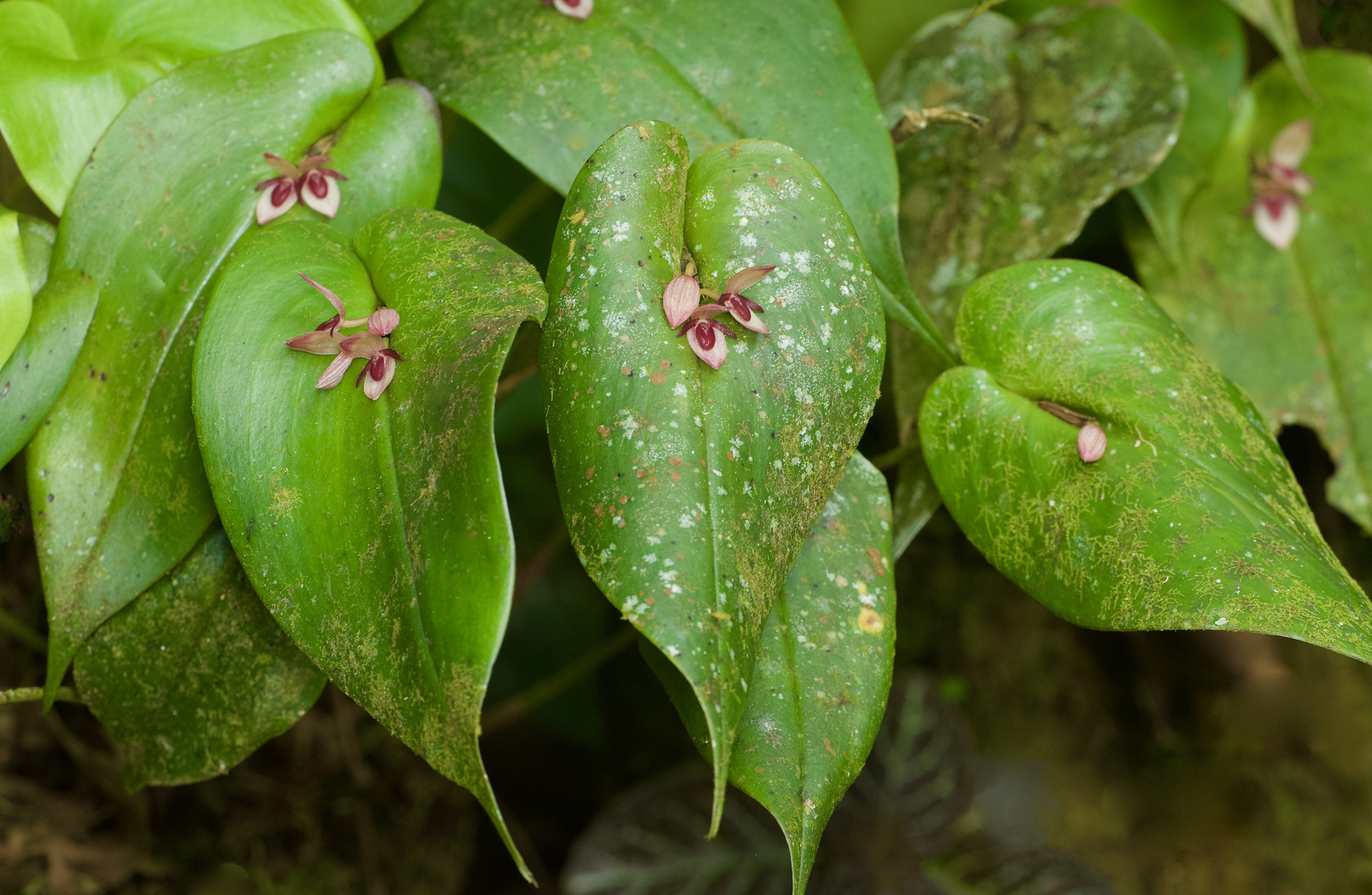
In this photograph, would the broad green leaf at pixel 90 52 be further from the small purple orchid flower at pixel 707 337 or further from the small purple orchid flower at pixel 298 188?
the small purple orchid flower at pixel 707 337

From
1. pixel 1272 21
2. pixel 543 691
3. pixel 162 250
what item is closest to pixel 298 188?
pixel 162 250

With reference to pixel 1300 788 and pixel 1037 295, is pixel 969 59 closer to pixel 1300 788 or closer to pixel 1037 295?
pixel 1037 295

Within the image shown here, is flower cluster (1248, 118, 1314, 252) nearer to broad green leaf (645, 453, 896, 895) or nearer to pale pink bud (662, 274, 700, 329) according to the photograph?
broad green leaf (645, 453, 896, 895)

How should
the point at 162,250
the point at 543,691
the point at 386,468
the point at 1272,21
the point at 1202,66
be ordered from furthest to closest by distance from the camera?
the point at 543,691 < the point at 1202,66 < the point at 1272,21 < the point at 162,250 < the point at 386,468

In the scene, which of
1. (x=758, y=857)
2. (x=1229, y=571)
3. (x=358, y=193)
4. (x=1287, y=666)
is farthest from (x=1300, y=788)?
(x=358, y=193)

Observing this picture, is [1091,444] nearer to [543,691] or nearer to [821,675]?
[821,675]

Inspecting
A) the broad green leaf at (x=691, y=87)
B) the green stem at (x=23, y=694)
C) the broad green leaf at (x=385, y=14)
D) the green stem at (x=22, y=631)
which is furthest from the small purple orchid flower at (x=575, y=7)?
the green stem at (x=22, y=631)

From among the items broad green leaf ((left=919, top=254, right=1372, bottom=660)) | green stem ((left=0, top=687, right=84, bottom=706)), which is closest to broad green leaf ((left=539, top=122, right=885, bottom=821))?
broad green leaf ((left=919, top=254, right=1372, bottom=660))
